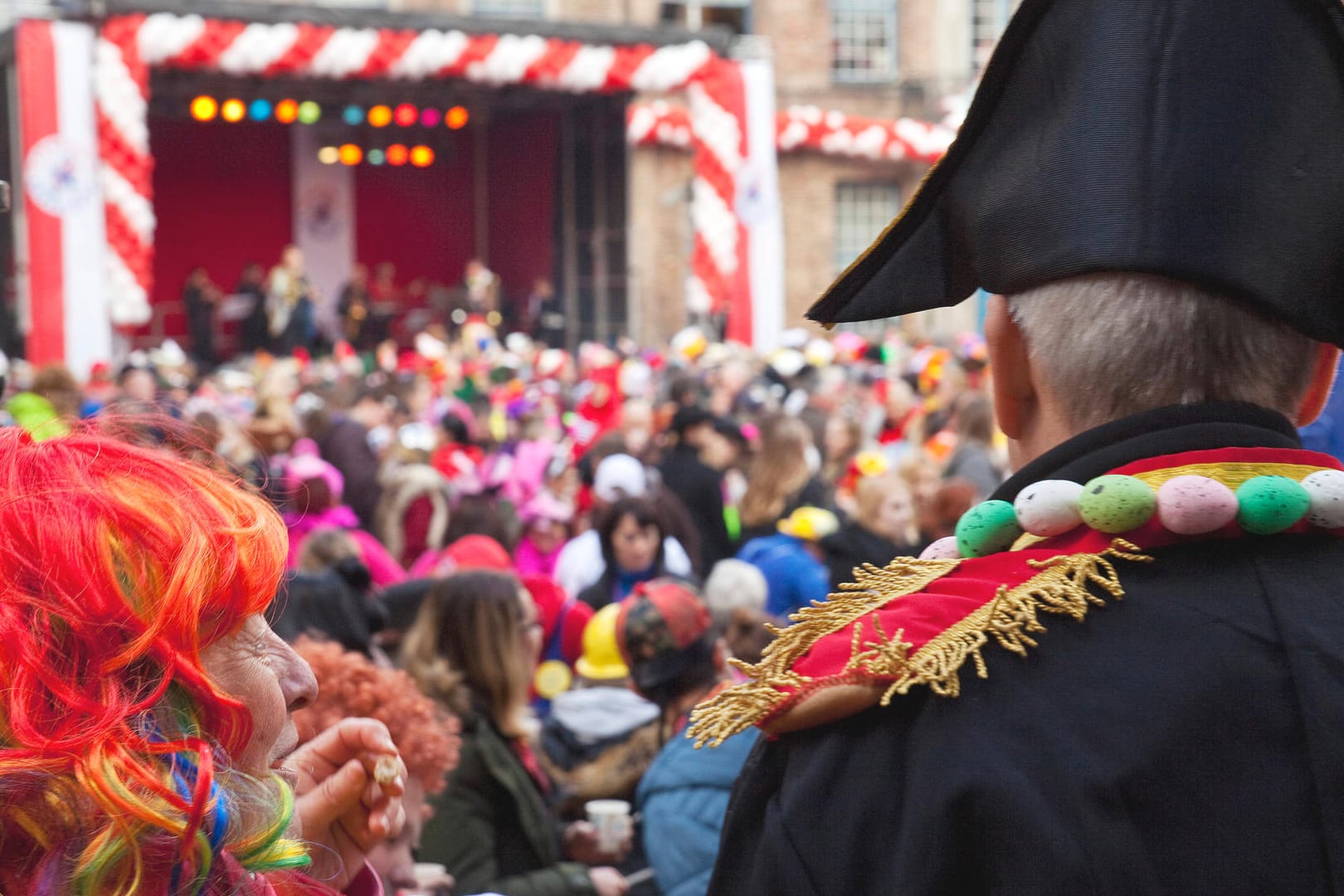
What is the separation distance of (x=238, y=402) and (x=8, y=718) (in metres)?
10.3

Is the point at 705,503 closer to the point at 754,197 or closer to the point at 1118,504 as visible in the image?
the point at 1118,504

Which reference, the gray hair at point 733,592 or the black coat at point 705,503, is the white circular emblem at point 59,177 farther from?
the gray hair at point 733,592

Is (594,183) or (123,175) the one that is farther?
(594,183)

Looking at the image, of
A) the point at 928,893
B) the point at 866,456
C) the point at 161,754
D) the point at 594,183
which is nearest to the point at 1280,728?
the point at 928,893

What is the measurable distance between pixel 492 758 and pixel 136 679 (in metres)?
2.19

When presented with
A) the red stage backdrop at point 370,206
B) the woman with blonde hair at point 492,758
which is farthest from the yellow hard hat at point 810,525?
the red stage backdrop at point 370,206

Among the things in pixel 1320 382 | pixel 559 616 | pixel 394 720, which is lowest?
pixel 559 616

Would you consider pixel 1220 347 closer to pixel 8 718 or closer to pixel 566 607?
pixel 8 718

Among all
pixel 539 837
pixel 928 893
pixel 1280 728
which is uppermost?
pixel 1280 728

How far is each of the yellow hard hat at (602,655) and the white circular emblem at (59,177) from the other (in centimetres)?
1175

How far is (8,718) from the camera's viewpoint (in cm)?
118

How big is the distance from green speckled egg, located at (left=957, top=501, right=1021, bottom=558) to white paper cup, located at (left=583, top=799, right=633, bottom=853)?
1984mm

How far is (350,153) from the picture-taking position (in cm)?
2517

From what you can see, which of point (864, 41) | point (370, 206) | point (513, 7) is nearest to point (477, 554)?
point (513, 7)
